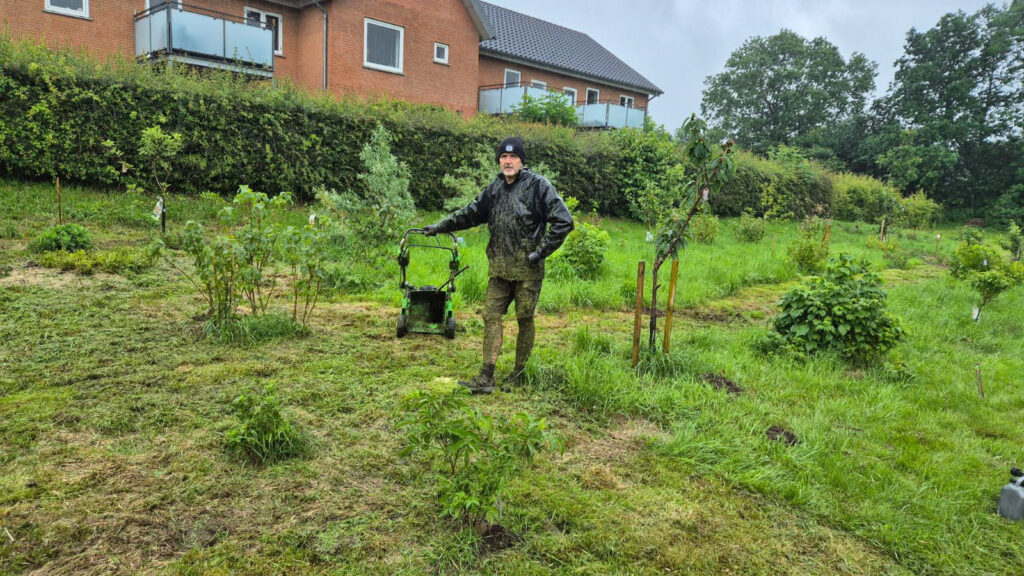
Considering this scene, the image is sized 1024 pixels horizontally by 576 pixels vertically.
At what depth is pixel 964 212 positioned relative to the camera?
1524 inches

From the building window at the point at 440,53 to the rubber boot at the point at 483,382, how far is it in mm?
18985

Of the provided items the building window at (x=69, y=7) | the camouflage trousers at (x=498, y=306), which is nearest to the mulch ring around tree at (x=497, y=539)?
the camouflage trousers at (x=498, y=306)

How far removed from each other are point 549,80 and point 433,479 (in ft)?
85.8

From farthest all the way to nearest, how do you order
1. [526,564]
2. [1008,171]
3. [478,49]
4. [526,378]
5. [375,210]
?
[1008,171], [478,49], [375,210], [526,378], [526,564]

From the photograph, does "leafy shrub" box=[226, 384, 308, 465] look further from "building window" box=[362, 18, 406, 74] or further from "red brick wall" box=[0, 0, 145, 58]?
"building window" box=[362, 18, 406, 74]

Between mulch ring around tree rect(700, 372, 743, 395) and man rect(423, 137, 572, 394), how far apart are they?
1669 millimetres

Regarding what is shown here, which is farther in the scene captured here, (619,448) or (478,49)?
(478,49)

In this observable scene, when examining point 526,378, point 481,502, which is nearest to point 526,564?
point 481,502

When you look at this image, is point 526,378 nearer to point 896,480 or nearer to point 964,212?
point 896,480

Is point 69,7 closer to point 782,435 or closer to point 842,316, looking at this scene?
point 842,316

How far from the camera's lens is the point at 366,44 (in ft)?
64.2

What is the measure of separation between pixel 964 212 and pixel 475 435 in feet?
153

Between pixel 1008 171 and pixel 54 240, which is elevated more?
pixel 1008 171

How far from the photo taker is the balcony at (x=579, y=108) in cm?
2355
